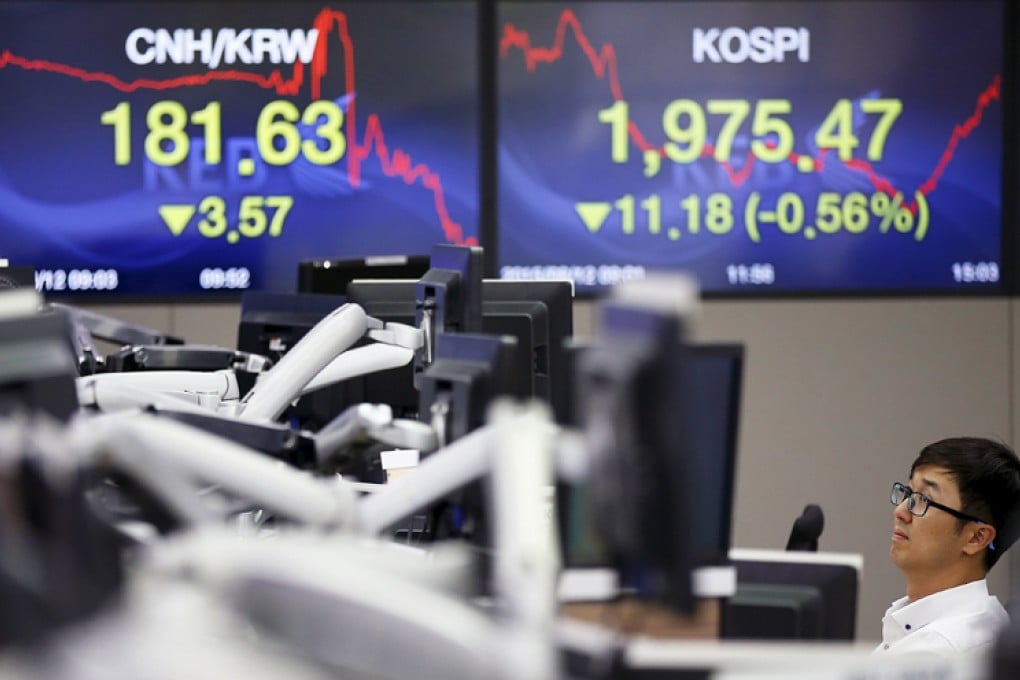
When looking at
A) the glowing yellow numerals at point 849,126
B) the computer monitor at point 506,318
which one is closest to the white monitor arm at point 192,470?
the computer monitor at point 506,318

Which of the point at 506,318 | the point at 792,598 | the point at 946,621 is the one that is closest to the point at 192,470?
the point at 792,598

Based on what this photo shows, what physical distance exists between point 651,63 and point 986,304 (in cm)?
122

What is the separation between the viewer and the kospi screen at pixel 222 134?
4621mm

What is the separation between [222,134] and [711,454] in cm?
331

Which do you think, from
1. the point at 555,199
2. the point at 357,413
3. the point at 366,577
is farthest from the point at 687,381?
the point at 555,199

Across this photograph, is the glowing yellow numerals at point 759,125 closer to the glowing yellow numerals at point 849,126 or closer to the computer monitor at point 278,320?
the glowing yellow numerals at point 849,126

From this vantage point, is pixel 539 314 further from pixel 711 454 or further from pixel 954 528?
pixel 711 454

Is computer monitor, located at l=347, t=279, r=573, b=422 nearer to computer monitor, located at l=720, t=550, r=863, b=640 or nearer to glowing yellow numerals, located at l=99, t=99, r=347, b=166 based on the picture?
computer monitor, located at l=720, t=550, r=863, b=640

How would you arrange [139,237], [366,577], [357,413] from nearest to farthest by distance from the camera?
1. [366,577]
2. [357,413]
3. [139,237]

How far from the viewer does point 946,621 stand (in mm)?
2428

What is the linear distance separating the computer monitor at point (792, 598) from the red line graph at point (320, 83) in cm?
296

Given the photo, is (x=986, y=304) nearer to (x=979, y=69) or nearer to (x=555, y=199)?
(x=979, y=69)

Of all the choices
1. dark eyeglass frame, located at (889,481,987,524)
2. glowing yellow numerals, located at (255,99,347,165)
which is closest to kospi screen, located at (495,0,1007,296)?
glowing yellow numerals, located at (255,99,347,165)

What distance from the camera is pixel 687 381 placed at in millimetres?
1208
